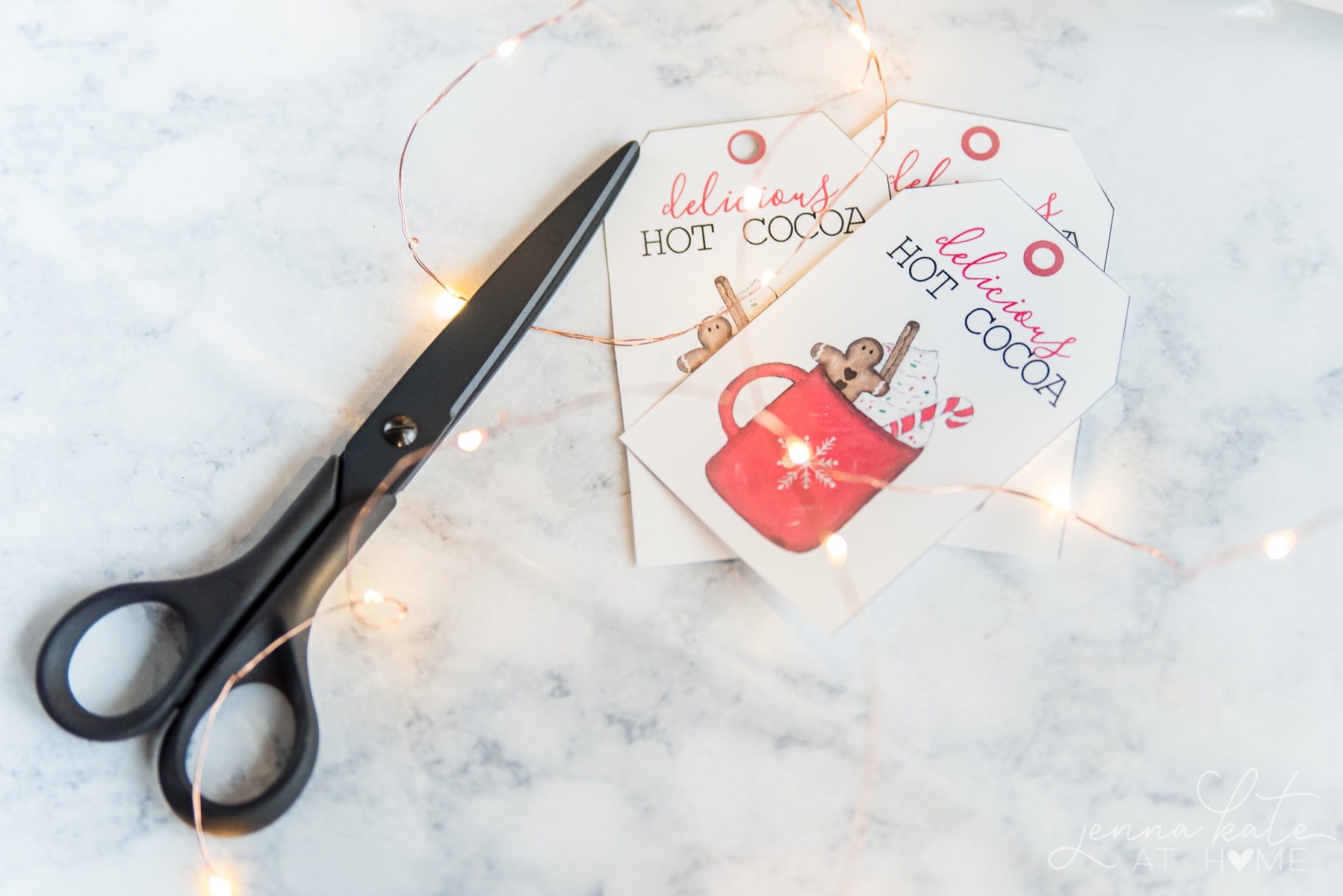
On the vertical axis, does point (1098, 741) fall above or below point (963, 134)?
below

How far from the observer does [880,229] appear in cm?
62

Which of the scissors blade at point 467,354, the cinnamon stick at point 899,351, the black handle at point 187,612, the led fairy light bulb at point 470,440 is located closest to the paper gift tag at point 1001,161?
the cinnamon stick at point 899,351

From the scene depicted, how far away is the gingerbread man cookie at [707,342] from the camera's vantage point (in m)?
0.60

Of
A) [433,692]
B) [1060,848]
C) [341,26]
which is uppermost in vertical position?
[341,26]

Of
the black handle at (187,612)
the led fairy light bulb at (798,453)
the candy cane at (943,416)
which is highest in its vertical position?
the black handle at (187,612)

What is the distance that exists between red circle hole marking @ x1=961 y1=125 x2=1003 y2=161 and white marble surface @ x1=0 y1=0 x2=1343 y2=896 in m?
0.03

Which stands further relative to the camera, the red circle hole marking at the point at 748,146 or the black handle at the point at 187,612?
the red circle hole marking at the point at 748,146

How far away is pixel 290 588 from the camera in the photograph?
512mm

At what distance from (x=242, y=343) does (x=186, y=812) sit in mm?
290

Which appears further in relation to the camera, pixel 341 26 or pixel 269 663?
pixel 341 26

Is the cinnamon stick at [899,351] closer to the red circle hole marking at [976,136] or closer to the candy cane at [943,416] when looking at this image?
the candy cane at [943,416]

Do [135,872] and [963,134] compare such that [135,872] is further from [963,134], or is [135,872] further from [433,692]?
[963,134]

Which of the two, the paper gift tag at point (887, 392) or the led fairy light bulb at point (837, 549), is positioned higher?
the paper gift tag at point (887, 392)

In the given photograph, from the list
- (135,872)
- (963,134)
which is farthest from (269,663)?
(963,134)
